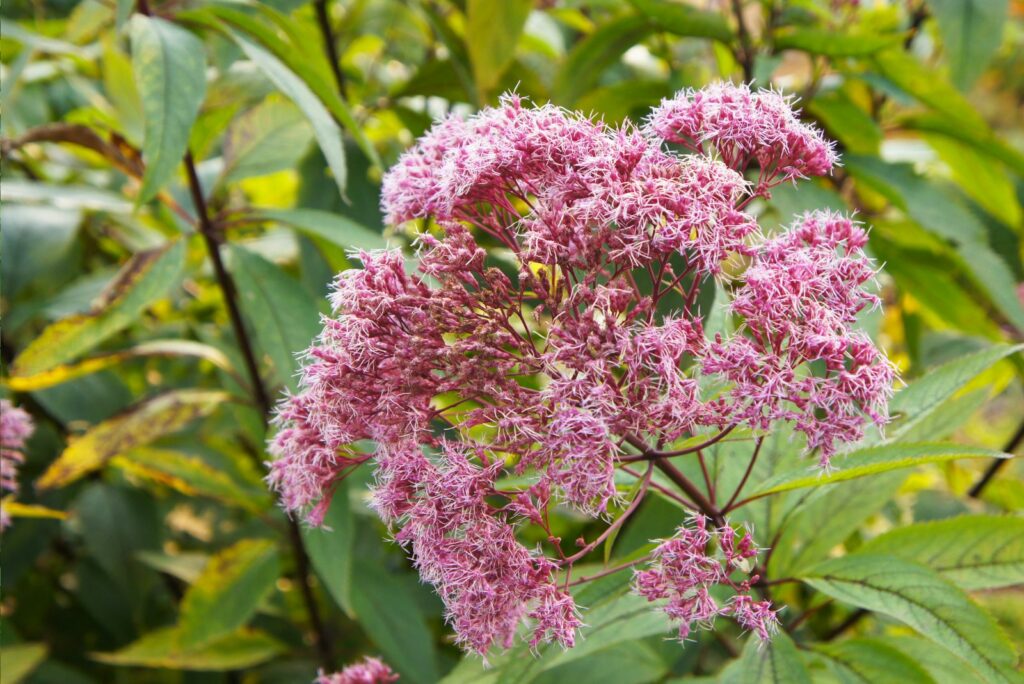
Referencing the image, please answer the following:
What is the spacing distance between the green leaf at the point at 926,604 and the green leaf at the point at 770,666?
0.30 ft

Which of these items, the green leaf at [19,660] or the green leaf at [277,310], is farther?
the green leaf at [19,660]

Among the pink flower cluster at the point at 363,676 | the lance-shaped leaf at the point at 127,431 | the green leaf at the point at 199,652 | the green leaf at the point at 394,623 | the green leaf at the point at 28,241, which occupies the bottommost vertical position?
the green leaf at the point at 199,652

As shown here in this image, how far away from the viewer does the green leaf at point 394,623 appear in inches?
67.7

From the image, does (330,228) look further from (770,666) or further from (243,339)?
(770,666)

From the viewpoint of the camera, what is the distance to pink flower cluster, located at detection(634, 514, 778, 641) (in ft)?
3.29

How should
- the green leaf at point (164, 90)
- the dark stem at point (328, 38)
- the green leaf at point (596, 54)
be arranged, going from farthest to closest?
the dark stem at point (328, 38), the green leaf at point (596, 54), the green leaf at point (164, 90)

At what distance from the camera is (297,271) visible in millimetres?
2293

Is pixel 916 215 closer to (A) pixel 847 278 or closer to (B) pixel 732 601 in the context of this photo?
(A) pixel 847 278

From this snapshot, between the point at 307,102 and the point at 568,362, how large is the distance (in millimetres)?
675

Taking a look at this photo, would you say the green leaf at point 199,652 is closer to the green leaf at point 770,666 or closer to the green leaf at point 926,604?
the green leaf at point 770,666

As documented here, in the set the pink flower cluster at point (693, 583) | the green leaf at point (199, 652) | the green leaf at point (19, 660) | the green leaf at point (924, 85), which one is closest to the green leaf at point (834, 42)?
the green leaf at point (924, 85)

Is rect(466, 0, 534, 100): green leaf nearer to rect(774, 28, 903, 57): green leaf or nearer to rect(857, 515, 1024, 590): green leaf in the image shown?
rect(774, 28, 903, 57): green leaf

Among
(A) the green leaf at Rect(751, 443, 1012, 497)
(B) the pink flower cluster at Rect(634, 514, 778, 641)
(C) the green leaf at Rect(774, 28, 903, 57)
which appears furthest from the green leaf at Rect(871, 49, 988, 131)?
(B) the pink flower cluster at Rect(634, 514, 778, 641)

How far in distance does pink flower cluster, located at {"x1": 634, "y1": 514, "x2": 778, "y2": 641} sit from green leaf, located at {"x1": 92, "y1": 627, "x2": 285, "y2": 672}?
1.17 meters
